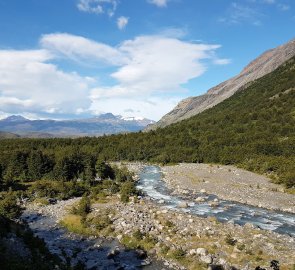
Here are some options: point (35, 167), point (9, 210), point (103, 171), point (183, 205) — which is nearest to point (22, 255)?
point (9, 210)

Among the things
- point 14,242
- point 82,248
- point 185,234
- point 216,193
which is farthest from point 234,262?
point 216,193

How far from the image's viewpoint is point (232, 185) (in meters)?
64.6

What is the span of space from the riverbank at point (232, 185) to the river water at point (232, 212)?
6.78ft

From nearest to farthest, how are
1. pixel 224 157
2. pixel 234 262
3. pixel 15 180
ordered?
pixel 234 262, pixel 15 180, pixel 224 157

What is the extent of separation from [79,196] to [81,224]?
1757 centimetres

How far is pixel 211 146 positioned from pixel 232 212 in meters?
66.2

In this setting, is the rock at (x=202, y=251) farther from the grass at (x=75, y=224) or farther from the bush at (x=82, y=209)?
the bush at (x=82, y=209)

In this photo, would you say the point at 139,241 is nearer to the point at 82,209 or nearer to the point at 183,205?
the point at 82,209

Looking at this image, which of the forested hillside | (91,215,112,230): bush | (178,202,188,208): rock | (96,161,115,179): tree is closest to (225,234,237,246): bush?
(91,215,112,230): bush

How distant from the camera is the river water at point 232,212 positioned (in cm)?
4069

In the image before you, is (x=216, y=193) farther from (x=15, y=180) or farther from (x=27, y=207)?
(x=15, y=180)

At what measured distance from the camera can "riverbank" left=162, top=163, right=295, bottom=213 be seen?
172 feet

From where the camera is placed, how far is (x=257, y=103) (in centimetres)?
15225

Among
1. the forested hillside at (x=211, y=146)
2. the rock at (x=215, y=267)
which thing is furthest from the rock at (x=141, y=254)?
the forested hillside at (x=211, y=146)
